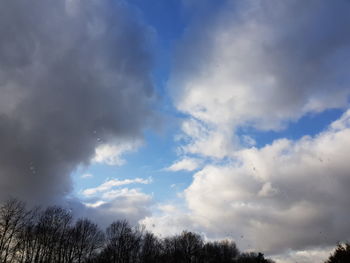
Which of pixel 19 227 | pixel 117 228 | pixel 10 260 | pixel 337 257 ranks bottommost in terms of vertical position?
pixel 337 257

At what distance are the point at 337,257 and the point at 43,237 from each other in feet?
257

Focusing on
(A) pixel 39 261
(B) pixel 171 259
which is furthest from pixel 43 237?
(B) pixel 171 259

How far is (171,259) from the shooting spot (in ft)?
435

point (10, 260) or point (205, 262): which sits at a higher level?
point (205, 262)

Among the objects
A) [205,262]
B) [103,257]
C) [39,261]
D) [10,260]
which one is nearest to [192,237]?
[205,262]

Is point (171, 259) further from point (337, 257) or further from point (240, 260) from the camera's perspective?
point (337, 257)

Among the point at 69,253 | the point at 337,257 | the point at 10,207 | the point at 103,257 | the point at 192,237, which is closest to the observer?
the point at 337,257

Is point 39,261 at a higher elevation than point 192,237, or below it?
below

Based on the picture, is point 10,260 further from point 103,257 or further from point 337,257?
point 337,257

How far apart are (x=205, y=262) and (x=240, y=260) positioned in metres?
41.3

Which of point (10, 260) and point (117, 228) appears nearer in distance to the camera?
point (10, 260)

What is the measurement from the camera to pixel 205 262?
146m

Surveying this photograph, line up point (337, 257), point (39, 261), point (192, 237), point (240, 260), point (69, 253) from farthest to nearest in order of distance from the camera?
point (240, 260)
point (192, 237)
point (69, 253)
point (39, 261)
point (337, 257)

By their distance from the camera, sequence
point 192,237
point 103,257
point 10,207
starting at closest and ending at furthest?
point 10,207 → point 103,257 → point 192,237
